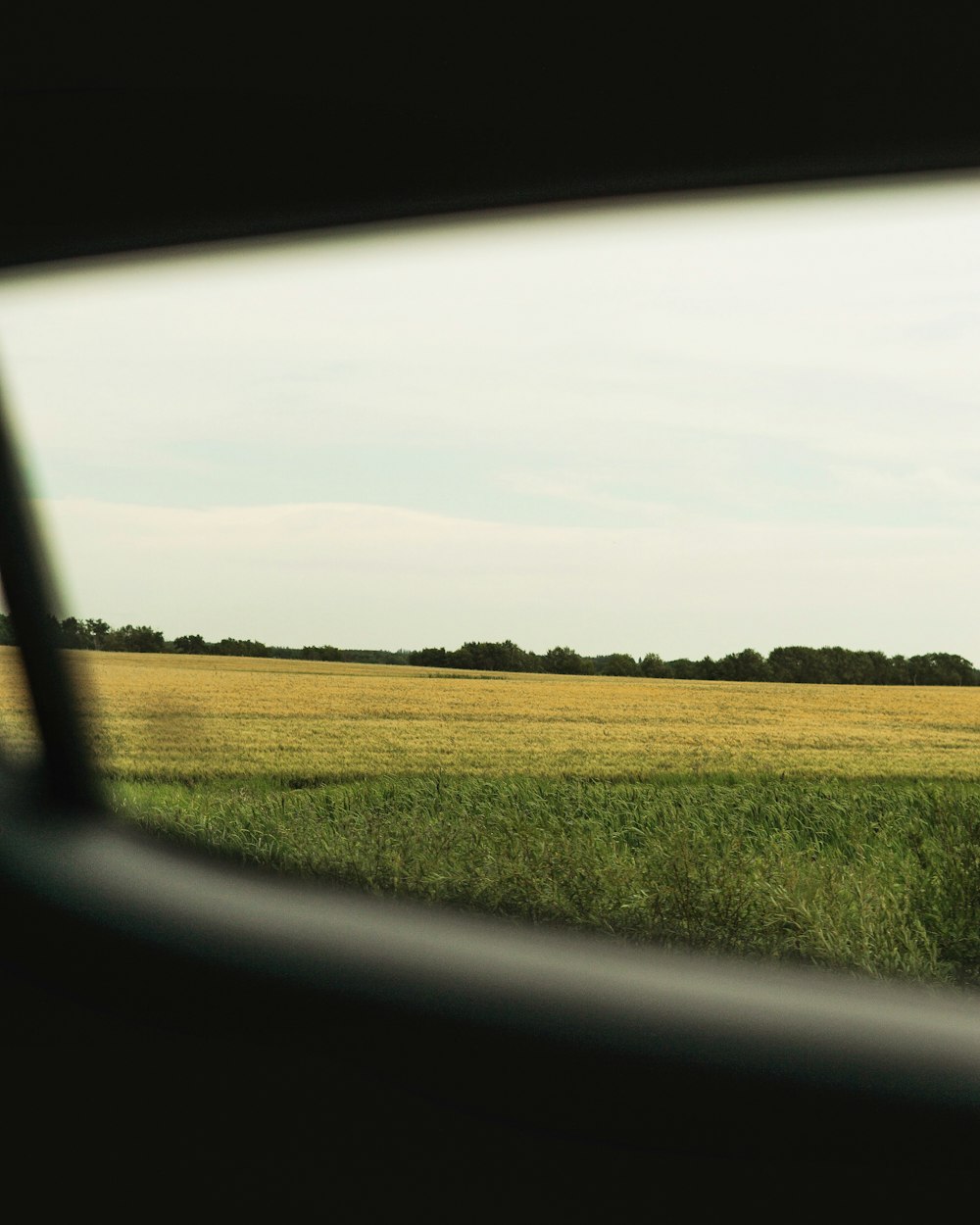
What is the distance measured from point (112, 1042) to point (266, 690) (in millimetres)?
7703

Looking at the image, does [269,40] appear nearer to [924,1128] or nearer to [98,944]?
[98,944]

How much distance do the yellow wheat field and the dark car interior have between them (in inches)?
96.2

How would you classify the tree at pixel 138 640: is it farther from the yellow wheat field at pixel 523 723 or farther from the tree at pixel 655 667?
the tree at pixel 655 667

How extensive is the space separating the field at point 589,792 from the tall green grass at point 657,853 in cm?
1

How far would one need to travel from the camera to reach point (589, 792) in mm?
6051

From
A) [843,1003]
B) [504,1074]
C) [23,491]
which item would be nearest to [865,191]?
[843,1003]

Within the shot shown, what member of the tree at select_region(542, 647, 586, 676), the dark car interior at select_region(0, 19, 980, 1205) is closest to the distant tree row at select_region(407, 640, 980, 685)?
the tree at select_region(542, 647, 586, 676)

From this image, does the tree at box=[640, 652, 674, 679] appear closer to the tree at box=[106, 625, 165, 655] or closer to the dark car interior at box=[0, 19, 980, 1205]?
the tree at box=[106, 625, 165, 655]

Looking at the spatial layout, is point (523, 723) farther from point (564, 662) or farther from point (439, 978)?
point (439, 978)

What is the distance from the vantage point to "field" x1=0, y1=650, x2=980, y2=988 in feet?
9.02

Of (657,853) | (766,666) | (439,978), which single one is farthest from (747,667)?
(439,978)

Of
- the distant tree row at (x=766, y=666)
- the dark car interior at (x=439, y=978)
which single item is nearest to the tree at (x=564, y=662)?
the distant tree row at (x=766, y=666)

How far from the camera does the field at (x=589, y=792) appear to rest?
275 centimetres

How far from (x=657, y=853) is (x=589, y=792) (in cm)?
155
